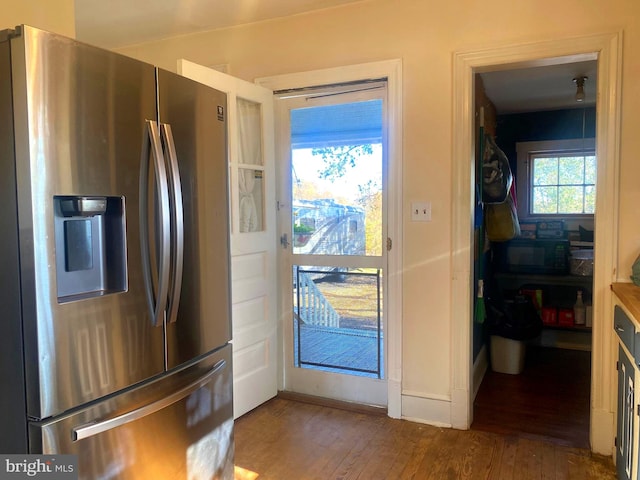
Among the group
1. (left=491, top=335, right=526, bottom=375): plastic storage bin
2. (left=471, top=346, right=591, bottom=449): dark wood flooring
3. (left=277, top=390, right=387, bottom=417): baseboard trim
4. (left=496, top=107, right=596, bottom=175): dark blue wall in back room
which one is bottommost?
(left=471, top=346, right=591, bottom=449): dark wood flooring

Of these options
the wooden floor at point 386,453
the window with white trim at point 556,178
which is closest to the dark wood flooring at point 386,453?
the wooden floor at point 386,453

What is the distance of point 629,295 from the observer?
201 centimetres

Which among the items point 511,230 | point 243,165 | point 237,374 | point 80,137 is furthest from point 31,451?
point 511,230

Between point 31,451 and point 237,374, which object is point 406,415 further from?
point 31,451

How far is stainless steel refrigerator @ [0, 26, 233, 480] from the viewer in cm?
127

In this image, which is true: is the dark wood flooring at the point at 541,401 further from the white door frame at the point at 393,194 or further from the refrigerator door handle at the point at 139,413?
the refrigerator door handle at the point at 139,413

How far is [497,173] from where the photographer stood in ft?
10.4

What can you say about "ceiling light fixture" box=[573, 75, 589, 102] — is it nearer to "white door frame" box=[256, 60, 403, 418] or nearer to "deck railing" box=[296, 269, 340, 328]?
"white door frame" box=[256, 60, 403, 418]

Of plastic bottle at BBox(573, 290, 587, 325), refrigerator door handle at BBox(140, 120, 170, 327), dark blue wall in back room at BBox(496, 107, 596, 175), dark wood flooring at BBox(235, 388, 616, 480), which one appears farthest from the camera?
dark blue wall in back room at BBox(496, 107, 596, 175)

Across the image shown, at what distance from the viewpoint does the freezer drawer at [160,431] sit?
1.37m

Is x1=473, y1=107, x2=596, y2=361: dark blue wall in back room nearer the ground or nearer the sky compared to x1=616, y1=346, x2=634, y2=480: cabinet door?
nearer the sky

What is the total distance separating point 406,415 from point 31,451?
1.99 metres

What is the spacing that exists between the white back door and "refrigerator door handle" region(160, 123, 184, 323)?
3.54 ft

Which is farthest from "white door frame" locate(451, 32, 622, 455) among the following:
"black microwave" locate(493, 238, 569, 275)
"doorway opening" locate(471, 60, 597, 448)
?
"black microwave" locate(493, 238, 569, 275)
